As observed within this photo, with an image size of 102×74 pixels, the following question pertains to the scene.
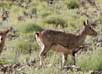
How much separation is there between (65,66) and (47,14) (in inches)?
470

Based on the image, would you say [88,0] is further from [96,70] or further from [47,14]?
[96,70]

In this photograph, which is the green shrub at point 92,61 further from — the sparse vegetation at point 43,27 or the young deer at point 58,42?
the young deer at point 58,42

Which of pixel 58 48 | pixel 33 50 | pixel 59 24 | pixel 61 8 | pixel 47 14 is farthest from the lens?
pixel 61 8

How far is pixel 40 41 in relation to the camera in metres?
14.8

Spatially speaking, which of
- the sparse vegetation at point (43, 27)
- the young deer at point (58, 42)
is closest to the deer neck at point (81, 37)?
the young deer at point (58, 42)

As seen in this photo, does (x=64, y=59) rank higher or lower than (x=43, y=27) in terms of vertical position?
lower

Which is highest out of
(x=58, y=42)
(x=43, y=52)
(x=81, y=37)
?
(x=81, y=37)

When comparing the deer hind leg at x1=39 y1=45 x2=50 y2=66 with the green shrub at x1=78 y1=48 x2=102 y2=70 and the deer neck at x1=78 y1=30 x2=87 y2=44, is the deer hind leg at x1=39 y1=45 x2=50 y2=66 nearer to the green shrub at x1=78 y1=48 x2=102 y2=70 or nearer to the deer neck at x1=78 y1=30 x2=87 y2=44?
the deer neck at x1=78 y1=30 x2=87 y2=44

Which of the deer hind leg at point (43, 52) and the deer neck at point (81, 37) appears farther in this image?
the deer neck at point (81, 37)

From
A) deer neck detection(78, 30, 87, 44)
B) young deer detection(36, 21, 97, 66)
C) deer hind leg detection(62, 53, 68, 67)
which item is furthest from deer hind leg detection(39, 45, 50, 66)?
deer neck detection(78, 30, 87, 44)

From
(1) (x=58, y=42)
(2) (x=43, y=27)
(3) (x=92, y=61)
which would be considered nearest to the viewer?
(3) (x=92, y=61)

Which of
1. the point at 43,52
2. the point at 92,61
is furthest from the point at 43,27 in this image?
the point at 92,61

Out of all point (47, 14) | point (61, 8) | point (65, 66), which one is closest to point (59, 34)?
point (65, 66)

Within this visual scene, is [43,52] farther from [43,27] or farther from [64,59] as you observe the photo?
[43,27]
